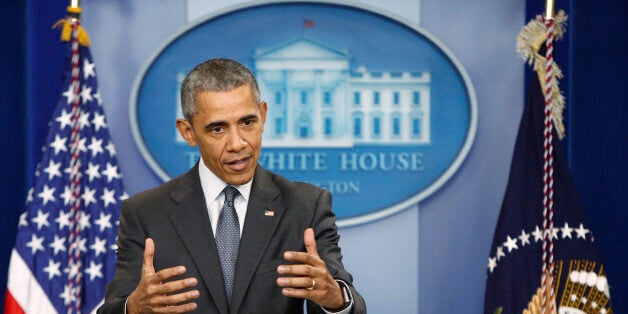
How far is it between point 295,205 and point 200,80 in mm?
380

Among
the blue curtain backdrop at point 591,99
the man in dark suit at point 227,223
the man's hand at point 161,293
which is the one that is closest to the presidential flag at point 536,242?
the blue curtain backdrop at point 591,99

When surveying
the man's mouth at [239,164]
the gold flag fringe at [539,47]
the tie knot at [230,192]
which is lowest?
the tie knot at [230,192]

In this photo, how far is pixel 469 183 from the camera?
3.46m

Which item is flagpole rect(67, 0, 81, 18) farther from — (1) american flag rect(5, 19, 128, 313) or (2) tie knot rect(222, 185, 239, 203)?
(2) tie knot rect(222, 185, 239, 203)

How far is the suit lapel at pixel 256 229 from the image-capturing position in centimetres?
187

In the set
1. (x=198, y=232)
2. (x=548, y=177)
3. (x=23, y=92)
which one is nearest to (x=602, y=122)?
(x=548, y=177)

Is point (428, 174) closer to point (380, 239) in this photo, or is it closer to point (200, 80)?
point (380, 239)

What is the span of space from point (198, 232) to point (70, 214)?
1.43m

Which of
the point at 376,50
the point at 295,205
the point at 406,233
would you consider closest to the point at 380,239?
the point at 406,233

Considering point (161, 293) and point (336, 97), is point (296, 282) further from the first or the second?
point (336, 97)

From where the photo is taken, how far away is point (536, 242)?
3123 mm

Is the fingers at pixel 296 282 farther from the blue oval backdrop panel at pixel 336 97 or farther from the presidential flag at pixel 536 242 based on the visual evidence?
the blue oval backdrop panel at pixel 336 97

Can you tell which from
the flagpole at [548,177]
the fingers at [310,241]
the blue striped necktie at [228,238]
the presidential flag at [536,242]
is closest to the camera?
the fingers at [310,241]

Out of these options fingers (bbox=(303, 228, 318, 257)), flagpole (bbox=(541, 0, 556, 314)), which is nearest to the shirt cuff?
fingers (bbox=(303, 228, 318, 257))
